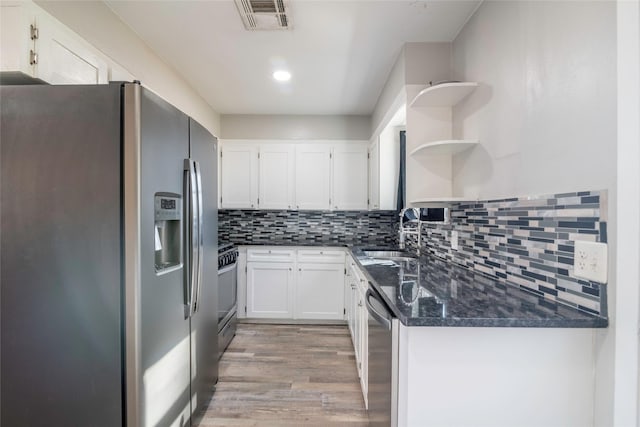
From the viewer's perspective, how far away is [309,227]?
3.83 metres

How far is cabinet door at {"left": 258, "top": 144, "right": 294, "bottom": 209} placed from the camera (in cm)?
362

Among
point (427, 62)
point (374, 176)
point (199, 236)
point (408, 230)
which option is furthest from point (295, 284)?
point (427, 62)

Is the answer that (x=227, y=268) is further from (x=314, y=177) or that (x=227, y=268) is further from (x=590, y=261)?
(x=590, y=261)

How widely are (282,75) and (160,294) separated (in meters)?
2.09

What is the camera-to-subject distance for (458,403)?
1015 millimetres

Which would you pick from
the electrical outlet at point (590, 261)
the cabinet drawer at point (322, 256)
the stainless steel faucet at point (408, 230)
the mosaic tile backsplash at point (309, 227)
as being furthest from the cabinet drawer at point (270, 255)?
the electrical outlet at point (590, 261)

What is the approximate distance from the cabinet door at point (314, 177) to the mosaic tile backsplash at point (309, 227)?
0.24 metres

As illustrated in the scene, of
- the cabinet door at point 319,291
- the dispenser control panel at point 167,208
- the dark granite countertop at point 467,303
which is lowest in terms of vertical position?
the cabinet door at point 319,291

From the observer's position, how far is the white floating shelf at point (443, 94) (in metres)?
1.71

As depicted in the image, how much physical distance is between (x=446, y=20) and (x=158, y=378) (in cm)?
253

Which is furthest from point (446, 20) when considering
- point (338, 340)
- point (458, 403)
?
point (338, 340)

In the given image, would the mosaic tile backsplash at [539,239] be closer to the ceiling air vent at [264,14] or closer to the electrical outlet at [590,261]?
the electrical outlet at [590,261]

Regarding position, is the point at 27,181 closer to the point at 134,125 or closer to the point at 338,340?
the point at 134,125

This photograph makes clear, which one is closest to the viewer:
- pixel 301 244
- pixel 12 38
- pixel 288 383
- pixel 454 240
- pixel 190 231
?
pixel 12 38
